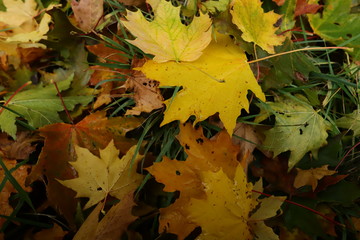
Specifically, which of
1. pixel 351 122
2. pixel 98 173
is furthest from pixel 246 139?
pixel 98 173

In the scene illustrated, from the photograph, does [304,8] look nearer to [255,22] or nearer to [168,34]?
[255,22]

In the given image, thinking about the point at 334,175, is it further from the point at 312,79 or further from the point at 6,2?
the point at 6,2

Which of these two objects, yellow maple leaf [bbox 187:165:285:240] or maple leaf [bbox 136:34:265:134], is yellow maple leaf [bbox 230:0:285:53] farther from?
yellow maple leaf [bbox 187:165:285:240]

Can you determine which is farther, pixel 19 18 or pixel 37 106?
pixel 19 18

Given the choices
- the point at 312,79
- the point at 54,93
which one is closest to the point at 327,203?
the point at 312,79

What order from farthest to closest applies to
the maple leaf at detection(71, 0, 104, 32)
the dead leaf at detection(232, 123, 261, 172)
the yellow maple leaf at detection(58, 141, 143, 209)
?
the maple leaf at detection(71, 0, 104, 32) → the dead leaf at detection(232, 123, 261, 172) → the yellow maple leaf at detection(58, 141, 143, 209)

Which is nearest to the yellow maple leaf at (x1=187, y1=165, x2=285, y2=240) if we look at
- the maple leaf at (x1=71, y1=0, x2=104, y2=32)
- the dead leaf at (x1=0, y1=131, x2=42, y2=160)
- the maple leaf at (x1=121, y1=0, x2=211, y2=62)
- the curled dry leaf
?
the maple leaf at (x1=121, y1=0, x2=211, y2=62)
